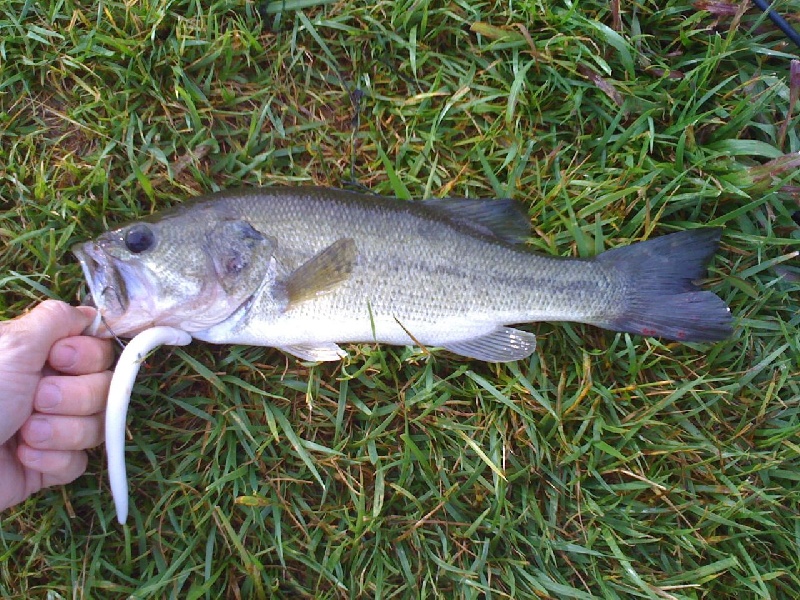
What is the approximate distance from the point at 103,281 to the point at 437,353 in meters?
1.66

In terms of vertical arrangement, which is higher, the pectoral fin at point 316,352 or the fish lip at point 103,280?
the fish lip at point 103,280

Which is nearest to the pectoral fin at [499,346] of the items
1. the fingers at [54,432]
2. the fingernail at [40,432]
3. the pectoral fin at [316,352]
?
the pectoral fin at [316,352]

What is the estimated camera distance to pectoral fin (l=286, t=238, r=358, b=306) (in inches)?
111

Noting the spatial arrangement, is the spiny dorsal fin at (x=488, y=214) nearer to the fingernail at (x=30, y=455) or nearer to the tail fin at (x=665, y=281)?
the tail fin at (x=665, y=281)

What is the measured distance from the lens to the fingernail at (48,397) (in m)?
2.75

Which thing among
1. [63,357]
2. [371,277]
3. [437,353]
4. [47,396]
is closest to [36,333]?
[63,357]

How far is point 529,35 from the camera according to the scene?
3.25 metres

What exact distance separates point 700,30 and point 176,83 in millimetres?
2805

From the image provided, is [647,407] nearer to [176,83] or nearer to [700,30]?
[700,30]

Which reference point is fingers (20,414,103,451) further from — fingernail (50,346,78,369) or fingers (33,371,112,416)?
fingernail (50,346,78,369)

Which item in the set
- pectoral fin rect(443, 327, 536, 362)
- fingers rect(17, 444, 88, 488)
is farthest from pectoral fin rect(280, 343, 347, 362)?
fingers rect(17, 444, 88, 488)

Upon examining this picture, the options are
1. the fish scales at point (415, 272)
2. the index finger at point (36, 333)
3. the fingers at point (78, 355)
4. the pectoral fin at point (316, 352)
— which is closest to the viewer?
the index finger at point (36, 333)

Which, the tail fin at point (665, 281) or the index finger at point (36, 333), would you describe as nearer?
the index finger at point (36, 333)

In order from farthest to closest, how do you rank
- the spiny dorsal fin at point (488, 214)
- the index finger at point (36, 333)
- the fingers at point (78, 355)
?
the spiny dorsal fin at point (488, 214), the fingers at point (78, 355), the index finger at point (36, 333)
